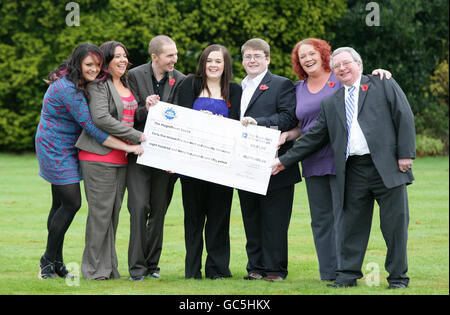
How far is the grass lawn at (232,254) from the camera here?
6664mm

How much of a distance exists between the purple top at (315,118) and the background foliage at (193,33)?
17.3 meters

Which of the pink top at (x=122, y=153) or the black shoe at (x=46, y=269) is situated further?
the black shoe at (x=46, y=269)

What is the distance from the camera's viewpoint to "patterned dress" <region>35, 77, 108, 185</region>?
688 cm

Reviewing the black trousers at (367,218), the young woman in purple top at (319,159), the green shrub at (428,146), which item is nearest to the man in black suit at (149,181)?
the young woman in purple top at (319,159)

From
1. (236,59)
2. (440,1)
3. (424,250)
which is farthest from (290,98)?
(440,1)

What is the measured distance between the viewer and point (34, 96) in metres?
25.4

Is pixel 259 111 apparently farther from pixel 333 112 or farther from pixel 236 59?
pixel 236 59

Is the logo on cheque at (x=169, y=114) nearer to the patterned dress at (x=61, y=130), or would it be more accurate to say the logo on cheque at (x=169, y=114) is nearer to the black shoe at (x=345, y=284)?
the patterned dress at (x=61, y=130)

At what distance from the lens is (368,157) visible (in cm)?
648

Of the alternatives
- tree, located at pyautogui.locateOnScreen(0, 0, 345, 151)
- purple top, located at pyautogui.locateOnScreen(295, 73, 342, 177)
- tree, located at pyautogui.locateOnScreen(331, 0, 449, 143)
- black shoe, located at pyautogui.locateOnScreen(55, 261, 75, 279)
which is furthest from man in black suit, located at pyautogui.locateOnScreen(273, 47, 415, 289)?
tree, located at pyautogui.locateOnScreen(331, 0, 449, 143)

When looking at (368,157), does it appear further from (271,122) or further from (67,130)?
(67,130)

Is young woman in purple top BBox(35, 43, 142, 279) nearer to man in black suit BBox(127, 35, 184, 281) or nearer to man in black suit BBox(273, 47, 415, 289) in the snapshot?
man in black suit BBox(127, 35, 184, 281)

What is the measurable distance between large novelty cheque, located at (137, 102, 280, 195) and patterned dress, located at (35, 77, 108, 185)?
55 cm

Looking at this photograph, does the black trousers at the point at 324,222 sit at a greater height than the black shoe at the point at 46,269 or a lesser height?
greater
